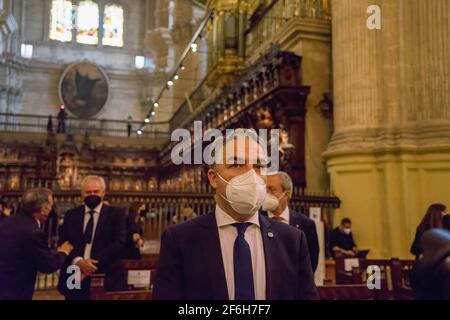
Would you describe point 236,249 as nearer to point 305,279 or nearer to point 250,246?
point 250,246

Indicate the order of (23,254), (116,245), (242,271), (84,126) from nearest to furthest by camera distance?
1. (242,271)
2. (23,254)
3. (116,245)
4. (84,126)

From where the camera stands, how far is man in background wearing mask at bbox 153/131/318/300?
6.64 ft

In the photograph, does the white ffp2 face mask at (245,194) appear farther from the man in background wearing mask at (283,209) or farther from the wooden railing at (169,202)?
the wooden railing at (169,202)

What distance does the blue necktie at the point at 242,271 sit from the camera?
202 cm

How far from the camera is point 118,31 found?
37.7 m

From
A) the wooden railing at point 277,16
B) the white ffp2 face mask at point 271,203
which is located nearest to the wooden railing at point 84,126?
the wooden railing at point 277,16

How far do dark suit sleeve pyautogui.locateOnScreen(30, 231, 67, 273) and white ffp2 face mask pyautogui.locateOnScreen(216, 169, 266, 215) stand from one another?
7.00 feet

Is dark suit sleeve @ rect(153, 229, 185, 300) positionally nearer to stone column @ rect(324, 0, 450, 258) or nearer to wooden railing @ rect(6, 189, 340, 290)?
wooden railing @ rect(6, 189, 340, 290)

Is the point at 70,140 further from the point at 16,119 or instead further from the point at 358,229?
the point at 358,229

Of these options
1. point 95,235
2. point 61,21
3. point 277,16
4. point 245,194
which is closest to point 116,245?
point 95,235

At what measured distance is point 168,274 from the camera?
2049 mm

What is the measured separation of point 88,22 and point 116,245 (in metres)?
35.7
